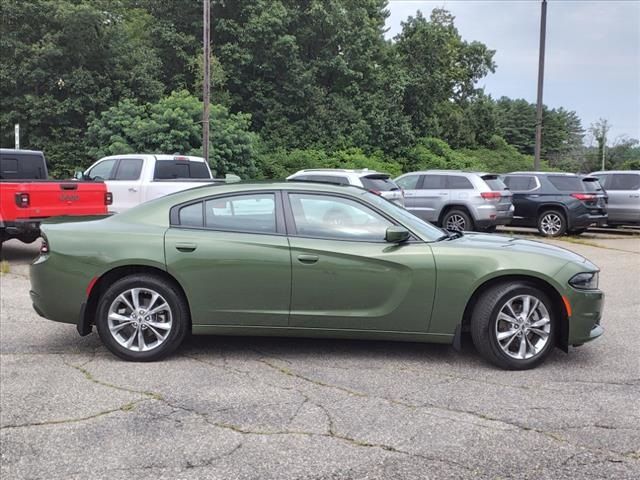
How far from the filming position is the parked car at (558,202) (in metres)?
15.2

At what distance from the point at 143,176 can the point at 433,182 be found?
6882mm

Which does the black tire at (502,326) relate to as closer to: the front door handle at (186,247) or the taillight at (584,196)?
the front door handle at (186,247)

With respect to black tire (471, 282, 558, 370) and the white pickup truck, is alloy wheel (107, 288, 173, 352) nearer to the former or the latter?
black tire (471, 282, 558, 370)

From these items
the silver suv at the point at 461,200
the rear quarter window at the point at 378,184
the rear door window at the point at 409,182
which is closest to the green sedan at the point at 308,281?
the rear quarter window at the point at 378,184

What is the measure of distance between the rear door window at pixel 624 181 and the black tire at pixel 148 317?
1476 cm

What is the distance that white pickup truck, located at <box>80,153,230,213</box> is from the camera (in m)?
12.7

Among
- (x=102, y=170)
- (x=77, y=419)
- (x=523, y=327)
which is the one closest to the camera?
(x=77, y=419)

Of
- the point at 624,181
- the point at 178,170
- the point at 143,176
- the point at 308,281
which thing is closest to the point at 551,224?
the point at 624,181

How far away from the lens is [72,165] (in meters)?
29.0

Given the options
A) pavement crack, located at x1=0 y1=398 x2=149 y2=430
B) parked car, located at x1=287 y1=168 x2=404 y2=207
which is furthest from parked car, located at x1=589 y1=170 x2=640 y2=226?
pavement crack, located at x1=0 y1=398 x2=149 y2=430

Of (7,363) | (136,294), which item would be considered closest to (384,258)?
(136,294)

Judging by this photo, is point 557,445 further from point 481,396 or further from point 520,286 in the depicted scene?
point 520,286

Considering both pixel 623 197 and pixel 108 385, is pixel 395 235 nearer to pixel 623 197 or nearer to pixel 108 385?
pixel 108 385

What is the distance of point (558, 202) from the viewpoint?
15523mm
